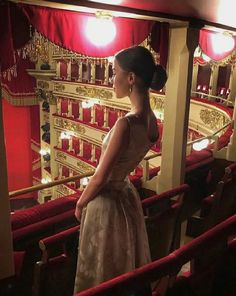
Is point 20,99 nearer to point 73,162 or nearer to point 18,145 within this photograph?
point 18,145

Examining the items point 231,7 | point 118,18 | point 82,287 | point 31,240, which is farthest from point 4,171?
point 231,7

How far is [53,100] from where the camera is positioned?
45.7 feet

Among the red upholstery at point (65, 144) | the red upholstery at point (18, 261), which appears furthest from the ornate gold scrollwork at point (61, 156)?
the red upholstery at point (18, 261)

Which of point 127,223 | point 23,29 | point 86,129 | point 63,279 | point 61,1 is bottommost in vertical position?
point 86,129

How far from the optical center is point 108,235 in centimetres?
179

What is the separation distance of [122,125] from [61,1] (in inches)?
42.0

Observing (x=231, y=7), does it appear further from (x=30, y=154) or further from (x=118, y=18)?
(x=30, y=154)

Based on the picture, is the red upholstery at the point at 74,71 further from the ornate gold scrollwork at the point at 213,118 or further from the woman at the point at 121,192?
the woman at the point at 121,192

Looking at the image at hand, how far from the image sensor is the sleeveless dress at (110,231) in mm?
1776

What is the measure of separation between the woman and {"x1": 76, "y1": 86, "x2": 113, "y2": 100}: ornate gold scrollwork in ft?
32.0

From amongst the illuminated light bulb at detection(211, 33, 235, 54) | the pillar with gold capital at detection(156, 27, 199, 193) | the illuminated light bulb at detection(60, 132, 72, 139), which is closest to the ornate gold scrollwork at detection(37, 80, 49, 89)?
the illuminated light bulb at detection(60, 132, 72, 139)

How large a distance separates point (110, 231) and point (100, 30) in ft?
5.86

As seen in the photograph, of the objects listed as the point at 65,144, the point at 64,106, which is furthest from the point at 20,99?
the point at 65,144

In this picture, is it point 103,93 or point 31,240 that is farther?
point 103,93
